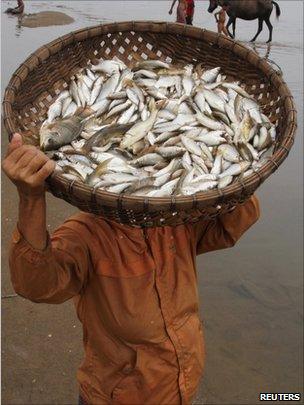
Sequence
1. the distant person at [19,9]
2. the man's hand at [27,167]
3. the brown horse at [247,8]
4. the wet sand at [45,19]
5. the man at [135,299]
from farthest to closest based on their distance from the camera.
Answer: the distant person at [19,9], the wet sand at [45,19], the brown horse at [247,8], the man at [135,299], the man's hand at [27,167]

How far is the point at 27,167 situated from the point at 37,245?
29cm

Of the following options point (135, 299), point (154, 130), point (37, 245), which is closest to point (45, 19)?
point (154, 130)

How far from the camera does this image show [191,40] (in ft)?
9.45

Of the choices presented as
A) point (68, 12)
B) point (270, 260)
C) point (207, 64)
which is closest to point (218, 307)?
point (270, 260)

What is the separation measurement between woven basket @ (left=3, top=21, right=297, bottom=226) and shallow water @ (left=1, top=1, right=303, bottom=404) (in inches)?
75.6

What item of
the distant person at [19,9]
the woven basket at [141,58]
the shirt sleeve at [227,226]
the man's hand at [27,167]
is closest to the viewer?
the man's hand at [27,167]

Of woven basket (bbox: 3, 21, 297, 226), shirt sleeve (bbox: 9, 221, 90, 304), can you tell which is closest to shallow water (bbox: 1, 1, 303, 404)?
shirt sleeve (bbox: 9, 221, 90, 304)

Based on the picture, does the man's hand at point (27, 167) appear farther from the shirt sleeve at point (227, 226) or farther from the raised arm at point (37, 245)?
the shirt sleeve at point (227, 226)

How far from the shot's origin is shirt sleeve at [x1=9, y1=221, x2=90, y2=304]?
1844mm

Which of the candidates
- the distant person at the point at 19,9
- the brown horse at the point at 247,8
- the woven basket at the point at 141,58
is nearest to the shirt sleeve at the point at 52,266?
the woven basket at the point at 141,58

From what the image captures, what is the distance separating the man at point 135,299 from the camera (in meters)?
2.12

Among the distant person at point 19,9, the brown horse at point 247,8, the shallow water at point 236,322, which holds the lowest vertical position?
the distant person at point 19,9

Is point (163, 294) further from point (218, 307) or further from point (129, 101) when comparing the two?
point (218, 307)

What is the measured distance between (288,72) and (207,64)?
946 centimetres
